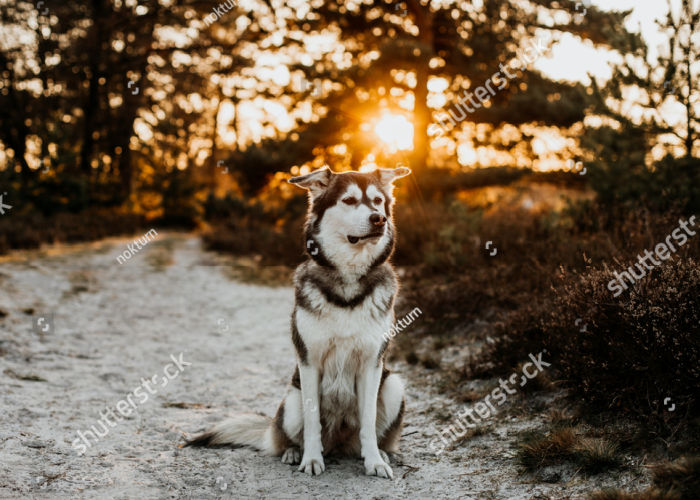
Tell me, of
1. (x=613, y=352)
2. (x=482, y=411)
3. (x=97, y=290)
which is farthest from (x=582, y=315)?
(x=97, y=290)

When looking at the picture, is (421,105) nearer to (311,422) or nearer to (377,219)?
(377,219)

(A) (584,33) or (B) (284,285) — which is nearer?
(B) (284,285)

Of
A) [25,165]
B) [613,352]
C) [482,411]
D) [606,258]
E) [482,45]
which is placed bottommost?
[482,411]

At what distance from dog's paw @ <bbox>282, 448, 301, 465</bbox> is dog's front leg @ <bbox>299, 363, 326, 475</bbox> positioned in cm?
13

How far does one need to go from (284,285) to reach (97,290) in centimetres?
352

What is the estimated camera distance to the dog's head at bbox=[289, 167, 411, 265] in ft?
12.7

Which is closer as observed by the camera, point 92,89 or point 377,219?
point 377,219

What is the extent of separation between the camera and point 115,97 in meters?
25.5

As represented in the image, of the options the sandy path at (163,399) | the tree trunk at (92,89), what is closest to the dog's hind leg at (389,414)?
the sandy path at (163,399)

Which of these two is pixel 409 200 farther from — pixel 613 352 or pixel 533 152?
pixel 613 352

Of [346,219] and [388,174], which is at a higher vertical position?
[388,174]

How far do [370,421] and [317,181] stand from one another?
1.83 metres

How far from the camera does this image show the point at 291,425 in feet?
13.4

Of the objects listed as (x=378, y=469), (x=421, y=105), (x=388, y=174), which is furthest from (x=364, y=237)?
(x=421, y=105)
